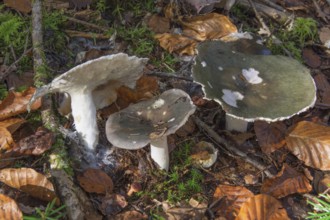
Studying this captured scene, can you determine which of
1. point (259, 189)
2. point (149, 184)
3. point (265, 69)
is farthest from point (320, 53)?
point (149, 184)


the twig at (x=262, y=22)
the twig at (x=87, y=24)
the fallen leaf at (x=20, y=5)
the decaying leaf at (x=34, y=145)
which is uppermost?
the fallen leaf at (x=20, y=5)

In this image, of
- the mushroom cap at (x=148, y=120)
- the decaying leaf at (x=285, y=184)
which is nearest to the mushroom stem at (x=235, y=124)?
the decaying leaf at (x=285, y=184)

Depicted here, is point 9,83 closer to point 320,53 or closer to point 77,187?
point 77,187

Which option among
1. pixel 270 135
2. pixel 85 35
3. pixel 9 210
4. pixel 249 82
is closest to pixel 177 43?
pixel 85 35

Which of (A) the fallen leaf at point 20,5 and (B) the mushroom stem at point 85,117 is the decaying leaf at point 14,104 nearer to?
(B) the mushroom stem at point 85,117

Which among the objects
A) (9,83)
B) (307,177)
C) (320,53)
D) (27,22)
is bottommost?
(307,177)

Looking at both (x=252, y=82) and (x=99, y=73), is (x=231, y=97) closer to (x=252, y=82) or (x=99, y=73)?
(x=252, y=82)

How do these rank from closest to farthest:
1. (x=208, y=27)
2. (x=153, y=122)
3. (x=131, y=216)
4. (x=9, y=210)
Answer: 1. (x=9, y=210)
2. (x=131, y=216)
3. (x=153, y=122)
4. (x=208, y=27)
